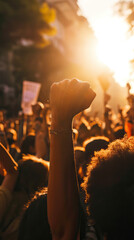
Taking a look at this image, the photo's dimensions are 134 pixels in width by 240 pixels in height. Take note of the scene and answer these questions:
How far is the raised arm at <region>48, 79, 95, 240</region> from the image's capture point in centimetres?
87

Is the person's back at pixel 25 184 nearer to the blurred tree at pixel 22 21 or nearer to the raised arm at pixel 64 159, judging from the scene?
the raised arm at pixel 64 159

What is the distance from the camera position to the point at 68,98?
0.87 metres

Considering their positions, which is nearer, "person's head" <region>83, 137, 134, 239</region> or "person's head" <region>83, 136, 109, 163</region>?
"person's head" <region>83, 137, 134, 239</region>

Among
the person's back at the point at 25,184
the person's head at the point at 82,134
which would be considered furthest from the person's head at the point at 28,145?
the person's back at the point at 25,184

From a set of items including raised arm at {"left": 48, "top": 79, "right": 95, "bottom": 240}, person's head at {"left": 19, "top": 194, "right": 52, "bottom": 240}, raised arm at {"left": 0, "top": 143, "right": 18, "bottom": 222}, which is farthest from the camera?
raised arm at {"left": 0, "top": 143, "right": 18, "bottom": 222}

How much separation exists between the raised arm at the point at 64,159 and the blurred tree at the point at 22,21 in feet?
72.3

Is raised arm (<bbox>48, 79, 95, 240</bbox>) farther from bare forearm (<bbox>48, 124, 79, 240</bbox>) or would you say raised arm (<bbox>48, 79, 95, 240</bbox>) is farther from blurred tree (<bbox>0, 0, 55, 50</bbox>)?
blurred tree (<bbox>0, 0, 55, 50</bbox>)

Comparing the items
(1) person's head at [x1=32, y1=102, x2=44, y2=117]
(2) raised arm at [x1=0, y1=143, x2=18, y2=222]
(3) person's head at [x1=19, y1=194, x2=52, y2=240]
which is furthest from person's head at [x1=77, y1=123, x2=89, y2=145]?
(3) person's head at [x1=19, y1=194, x2=52, y2=240]

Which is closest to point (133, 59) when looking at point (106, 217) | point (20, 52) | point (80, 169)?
point (80, 169)

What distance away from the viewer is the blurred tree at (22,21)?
67.8ft

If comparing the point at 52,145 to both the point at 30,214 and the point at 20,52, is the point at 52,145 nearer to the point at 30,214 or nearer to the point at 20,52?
the point at 30,214

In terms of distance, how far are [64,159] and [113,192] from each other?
23 cm

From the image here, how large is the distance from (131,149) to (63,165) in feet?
1.04

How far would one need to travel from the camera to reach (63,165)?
2.89 ft
